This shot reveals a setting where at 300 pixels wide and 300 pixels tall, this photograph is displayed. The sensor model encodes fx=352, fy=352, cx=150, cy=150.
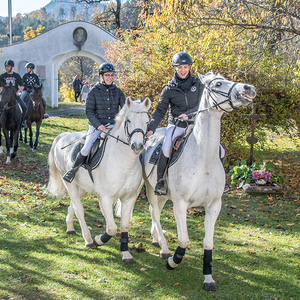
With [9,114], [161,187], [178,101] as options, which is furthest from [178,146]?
[9,114]

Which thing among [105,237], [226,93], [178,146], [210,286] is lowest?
[210,286]

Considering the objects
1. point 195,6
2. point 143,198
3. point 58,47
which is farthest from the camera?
point 58,47

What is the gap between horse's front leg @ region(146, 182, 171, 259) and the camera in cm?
609

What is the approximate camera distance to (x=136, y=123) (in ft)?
16.5

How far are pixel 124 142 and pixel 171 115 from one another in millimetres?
1010

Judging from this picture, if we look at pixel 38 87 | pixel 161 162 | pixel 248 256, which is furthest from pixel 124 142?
pixel 38 87

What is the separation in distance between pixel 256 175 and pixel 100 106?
5.93 m

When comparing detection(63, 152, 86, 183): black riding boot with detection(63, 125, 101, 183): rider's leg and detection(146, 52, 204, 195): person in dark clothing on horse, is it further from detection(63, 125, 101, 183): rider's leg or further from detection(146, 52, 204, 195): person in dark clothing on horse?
detection(146, 52, 204, 195): person in dark clothing on horse

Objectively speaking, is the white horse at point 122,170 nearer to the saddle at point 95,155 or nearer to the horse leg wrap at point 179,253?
the saddle at point 95,155

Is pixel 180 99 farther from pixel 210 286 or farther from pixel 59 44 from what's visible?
pixel 59 44

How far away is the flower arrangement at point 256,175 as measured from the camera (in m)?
10.2

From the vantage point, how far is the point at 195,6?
1089cm

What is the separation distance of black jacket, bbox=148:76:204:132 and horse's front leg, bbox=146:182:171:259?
1384 millimetres

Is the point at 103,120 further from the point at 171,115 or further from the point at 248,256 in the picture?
the point at 248,256
